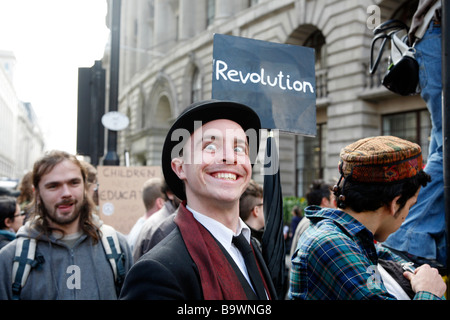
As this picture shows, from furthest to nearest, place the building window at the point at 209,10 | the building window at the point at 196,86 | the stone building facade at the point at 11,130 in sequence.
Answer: the stone building facade at the point at 11,130
the building window at the point at 209,10
the building window at the point at 196,86

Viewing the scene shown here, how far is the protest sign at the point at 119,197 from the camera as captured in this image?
6.46m

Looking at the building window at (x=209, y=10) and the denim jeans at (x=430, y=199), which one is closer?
the denim jeans at (x=430, y=199)

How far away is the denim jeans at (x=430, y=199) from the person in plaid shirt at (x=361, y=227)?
3.02 feet

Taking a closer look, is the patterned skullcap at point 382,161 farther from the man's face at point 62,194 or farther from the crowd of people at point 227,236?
the man's face at point 62,194

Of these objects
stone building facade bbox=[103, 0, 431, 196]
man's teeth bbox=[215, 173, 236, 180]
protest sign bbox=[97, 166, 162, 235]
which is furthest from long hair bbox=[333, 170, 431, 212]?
stone building facade bbox=[103, 0, 431, 196]

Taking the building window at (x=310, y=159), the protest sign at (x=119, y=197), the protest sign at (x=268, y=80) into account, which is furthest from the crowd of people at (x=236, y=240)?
the building window at (x=310, y=159)

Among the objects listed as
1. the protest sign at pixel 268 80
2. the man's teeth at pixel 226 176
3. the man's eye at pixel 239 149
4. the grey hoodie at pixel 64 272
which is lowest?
the grey hoodie at pixel 64 272

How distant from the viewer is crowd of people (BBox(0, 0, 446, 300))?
164cm

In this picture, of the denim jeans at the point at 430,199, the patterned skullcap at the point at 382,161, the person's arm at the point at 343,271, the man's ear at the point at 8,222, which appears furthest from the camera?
the man's ear at the point at 8,222

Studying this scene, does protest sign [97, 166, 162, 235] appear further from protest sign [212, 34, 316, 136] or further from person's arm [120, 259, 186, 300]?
person's arm [120, 259, 186, 300]

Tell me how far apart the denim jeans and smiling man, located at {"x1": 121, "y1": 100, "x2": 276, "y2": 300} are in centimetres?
154

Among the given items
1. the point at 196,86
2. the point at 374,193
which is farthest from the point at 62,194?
the point at 196,86

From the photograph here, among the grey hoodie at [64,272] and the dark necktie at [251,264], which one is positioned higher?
the dark necktie at [251,264]

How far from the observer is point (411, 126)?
14.4 meters
